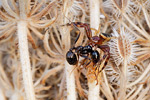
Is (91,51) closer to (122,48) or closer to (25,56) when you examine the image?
(122,48)

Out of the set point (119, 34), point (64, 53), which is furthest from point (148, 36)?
point (64, 53)

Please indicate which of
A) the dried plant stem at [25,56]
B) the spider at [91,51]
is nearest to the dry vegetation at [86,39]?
the dried plant stem at [25,56]

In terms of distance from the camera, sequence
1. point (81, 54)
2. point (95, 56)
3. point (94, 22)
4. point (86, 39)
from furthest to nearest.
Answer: point (86, 39) < point (94, 22) < point (81, 54) < point (95, 56)

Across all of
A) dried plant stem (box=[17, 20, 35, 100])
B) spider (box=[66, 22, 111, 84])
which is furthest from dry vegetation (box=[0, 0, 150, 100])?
spider (box=[66, 22, 111, 84])

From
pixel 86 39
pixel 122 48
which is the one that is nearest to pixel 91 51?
pixel 86 39

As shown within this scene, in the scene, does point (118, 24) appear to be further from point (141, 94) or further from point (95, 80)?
point (141, 94)

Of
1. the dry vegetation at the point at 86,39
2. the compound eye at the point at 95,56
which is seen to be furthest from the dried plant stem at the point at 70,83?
the compound eye at the point at 95,56

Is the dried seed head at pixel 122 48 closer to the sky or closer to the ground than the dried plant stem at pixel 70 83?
closer to the sky

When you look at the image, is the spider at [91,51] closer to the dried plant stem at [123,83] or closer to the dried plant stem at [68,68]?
the dried plant stem at [68,68]

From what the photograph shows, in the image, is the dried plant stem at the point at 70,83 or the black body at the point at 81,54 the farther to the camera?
the dried plant stem at the point at 70,83
